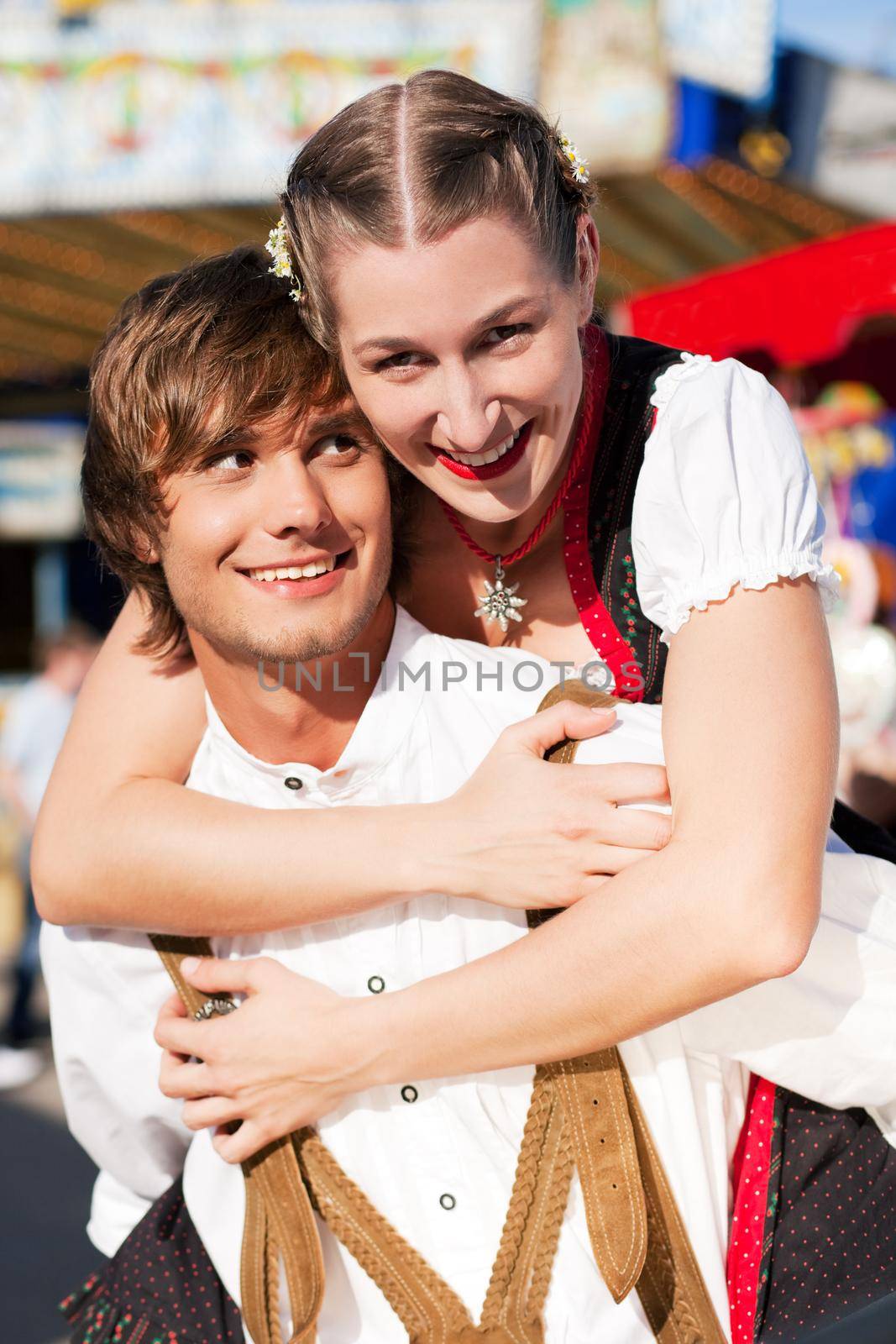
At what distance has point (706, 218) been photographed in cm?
666

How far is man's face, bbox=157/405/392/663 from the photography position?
5.33 ft

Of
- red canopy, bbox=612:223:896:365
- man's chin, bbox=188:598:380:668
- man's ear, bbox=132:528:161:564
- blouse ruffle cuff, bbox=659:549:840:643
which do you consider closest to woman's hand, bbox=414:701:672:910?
blouse ruffle cuff, bbox=659:549:840:643

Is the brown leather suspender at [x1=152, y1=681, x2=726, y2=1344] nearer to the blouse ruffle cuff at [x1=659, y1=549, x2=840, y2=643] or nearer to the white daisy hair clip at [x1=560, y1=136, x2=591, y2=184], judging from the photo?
the blouse ruffle cuff at [x1=659, y1=549, x2=840, y2=643]

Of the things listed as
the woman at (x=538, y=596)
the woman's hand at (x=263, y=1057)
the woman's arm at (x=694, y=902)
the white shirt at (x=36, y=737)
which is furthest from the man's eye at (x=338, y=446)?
the white shirt at (x=36, y=737)

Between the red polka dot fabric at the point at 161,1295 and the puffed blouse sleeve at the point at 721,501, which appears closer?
the puffed blouse sleeve at the point at 721,501

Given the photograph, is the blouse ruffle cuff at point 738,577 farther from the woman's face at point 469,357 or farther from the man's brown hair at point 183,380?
the man's brown hair at point 183,380

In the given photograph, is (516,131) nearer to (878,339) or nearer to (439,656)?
(439,656)

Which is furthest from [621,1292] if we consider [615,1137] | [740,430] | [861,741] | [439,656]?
[861,741]

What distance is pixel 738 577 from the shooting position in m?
1.35

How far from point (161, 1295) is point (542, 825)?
808 mm

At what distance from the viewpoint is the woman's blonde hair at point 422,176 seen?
1.44 m

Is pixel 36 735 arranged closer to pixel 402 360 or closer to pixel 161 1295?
pixel 161 1295

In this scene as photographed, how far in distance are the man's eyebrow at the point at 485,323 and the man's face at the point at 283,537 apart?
0.57 ft

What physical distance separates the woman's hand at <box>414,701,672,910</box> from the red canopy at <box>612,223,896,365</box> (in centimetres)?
307
